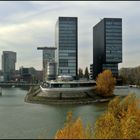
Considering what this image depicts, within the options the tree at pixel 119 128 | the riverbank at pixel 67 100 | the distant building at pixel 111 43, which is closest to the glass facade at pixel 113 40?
the distant building at pixel 111 43

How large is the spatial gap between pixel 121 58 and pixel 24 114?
87828 mm

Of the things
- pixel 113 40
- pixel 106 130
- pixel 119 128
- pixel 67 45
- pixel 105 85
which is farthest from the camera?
pixel 113 40

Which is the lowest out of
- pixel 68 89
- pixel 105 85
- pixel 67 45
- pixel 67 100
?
pixel 67 100

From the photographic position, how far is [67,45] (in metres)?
126

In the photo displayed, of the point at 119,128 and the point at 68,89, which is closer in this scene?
the point at 119,128

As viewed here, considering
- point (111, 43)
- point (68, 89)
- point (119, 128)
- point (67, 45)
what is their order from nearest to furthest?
1. point (119, 128)
2. point (68, 89)
3. point (67, 45)
4. point (111, 43)

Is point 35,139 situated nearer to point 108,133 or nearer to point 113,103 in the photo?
point 113,103

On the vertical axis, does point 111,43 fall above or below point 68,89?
above

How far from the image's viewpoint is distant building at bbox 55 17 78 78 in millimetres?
125688

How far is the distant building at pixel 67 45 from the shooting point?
126 metres

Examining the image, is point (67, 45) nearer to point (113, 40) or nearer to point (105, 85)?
point (113, 40)

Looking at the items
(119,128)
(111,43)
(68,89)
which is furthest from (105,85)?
(119,128)

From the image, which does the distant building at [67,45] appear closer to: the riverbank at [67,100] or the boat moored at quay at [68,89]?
the boat moored at quay at [68,89]

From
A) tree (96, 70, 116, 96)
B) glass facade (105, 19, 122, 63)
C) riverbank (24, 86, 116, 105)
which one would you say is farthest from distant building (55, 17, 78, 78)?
riverbank (24, 86, 116, 105)
